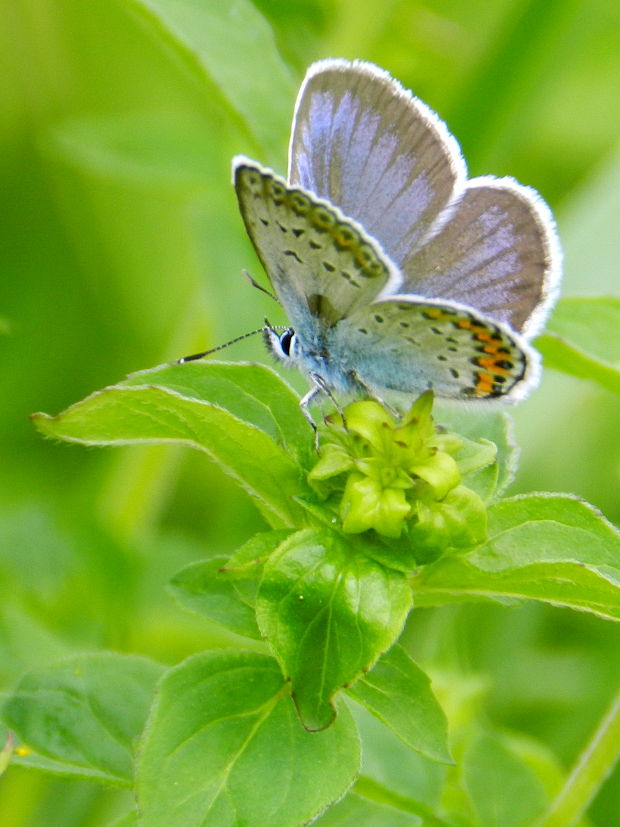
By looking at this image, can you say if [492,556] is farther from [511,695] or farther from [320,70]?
[511,695]

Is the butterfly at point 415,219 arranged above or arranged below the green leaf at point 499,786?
above

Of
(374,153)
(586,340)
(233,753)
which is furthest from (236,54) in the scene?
(233,753)

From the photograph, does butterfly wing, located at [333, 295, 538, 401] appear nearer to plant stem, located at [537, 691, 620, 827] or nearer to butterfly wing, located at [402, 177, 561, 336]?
butterfly wing, located at [402, 177, 561, 336]

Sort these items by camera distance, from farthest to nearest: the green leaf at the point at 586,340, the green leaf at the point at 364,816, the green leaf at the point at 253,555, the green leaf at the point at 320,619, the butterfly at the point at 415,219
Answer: the green leaf at the point at 586,340
the butterfly at the point at 415,219
the green leaf at the point at 364,816
the green leaf at the point at 253,555
the green leaf at the point at 320,619

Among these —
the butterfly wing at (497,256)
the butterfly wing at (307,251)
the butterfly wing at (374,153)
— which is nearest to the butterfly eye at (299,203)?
the butterfly wing at (307,251)

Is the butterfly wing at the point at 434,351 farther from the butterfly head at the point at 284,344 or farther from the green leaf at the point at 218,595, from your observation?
the green leaf at the point at 218,595

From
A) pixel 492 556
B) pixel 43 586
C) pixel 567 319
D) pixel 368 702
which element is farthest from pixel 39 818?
pixel 567 319
